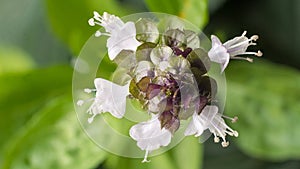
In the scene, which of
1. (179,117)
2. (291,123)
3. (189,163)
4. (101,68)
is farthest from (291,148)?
(179,117)

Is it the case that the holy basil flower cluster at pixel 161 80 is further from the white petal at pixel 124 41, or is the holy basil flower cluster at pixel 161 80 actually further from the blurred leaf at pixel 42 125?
the blurred leaf at pixel 42 125

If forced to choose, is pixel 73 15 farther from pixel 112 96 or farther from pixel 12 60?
pixel 112 96

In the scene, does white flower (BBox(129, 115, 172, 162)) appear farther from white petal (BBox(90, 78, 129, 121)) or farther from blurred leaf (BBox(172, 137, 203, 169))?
blurred leaf (BBox(172, 137, 203, 169))

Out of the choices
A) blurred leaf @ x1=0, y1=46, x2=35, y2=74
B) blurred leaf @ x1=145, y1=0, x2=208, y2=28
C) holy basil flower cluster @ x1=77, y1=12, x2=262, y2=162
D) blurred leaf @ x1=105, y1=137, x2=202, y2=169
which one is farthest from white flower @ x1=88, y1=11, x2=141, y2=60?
blurred leaf @ x1=0, y1=46, x2=35, y2=74

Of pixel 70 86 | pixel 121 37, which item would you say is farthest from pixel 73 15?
pixel 121 37

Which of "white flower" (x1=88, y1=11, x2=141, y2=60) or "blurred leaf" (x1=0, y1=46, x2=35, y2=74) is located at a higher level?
"blurred leaf" (x1=0, y1=46, x2=35, y2=74)

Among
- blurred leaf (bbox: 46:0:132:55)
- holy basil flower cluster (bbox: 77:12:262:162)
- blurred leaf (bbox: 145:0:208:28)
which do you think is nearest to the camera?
holy basil flower cluster (bbox: 77:12:262:162)

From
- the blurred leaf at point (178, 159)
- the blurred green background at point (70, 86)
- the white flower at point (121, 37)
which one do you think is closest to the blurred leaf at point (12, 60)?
the blurred green background at point (70, 86)
